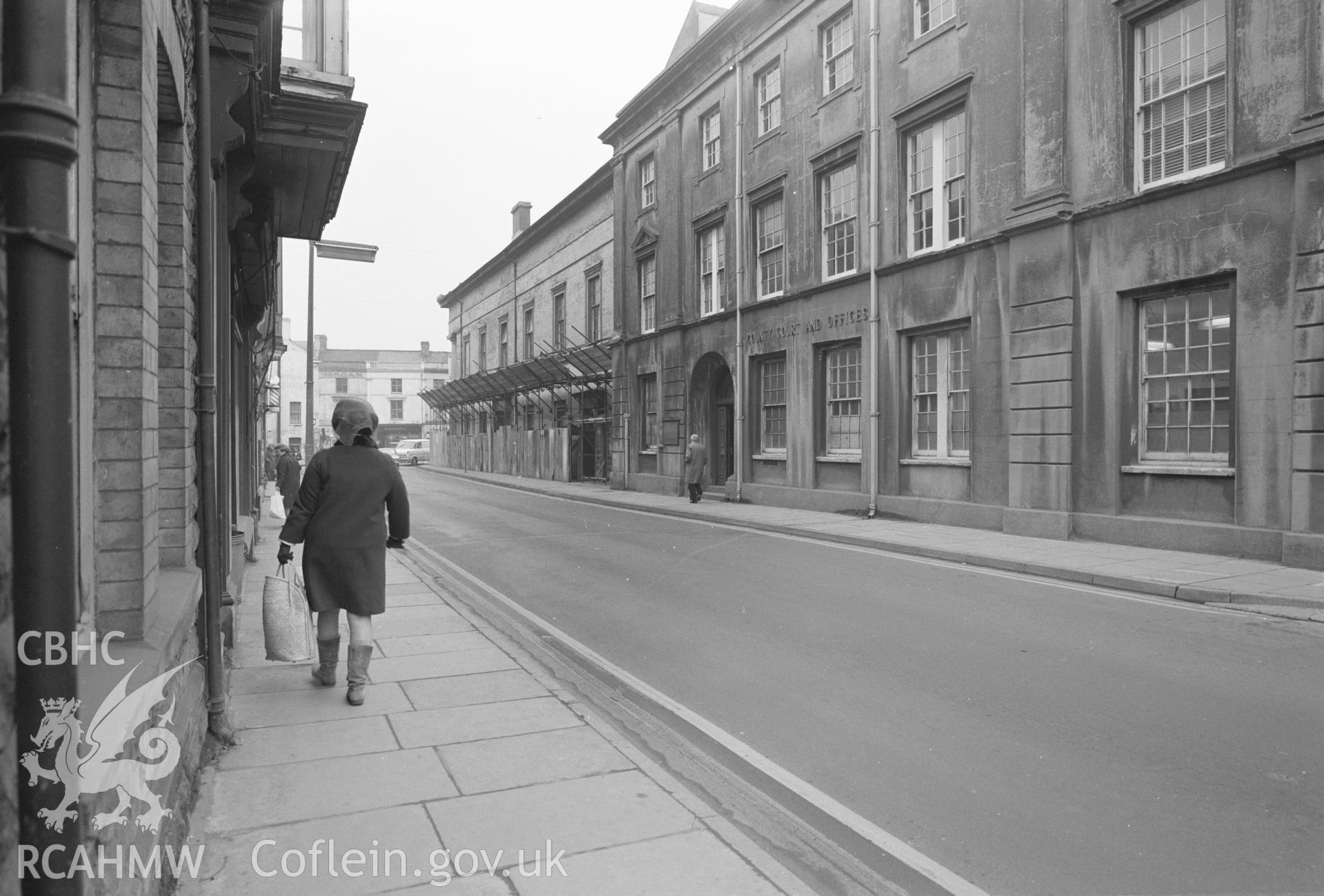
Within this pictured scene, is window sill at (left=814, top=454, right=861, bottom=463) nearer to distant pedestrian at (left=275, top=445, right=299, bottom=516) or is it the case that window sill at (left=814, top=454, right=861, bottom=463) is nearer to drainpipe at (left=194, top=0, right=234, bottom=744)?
distant pedestrian at (left=275, top=445, right=299, bottom=516)

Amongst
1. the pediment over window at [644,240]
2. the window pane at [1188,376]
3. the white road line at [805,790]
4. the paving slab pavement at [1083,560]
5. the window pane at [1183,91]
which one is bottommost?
the white road line at [805,790]

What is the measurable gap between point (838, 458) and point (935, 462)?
2.99 metres

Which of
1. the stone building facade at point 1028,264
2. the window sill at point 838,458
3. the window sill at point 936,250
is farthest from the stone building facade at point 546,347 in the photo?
the window sill at point 936,250

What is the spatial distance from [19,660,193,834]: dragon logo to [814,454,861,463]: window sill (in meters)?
15.9

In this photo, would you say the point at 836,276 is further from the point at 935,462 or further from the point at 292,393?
the point at 292,393

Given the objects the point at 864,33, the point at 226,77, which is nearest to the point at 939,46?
the point at 864,33

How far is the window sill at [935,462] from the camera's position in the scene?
15828 mm

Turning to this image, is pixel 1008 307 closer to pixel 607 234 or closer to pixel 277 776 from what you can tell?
pixel 277 776

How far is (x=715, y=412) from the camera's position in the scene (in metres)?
24.9

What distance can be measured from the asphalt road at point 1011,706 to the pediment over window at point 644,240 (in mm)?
17730

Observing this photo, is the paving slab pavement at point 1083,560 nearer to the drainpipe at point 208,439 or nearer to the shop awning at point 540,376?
the drainpipe at point 208,439

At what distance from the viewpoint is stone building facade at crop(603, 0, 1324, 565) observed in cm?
1106

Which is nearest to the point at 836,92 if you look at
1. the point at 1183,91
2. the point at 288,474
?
the point at 1183,91

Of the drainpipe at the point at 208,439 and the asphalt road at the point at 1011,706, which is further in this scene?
the drainpipe at the point at 208,439
